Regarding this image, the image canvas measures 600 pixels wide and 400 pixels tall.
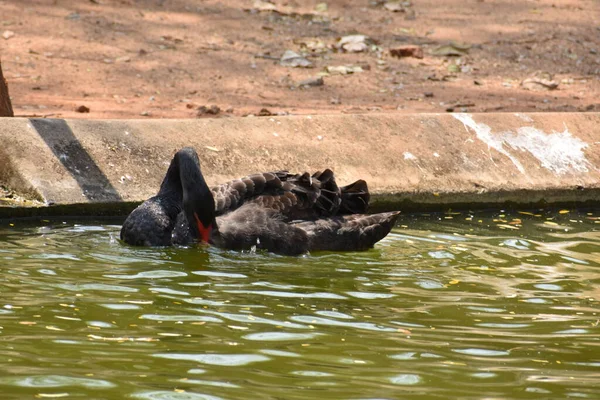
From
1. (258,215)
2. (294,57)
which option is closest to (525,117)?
(258,215)

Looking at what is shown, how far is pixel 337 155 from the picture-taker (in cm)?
854

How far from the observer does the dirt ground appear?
11.6 m

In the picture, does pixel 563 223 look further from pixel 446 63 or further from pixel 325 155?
pixel 446 63

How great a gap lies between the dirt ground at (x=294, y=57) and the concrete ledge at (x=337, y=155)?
81.7 inches

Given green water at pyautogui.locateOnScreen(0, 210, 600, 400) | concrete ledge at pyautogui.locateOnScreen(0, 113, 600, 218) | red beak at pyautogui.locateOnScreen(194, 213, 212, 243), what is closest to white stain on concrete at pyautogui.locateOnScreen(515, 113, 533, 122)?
concrete ledge at pyautogui.locateOnScreen(0, 113, 600, 218)

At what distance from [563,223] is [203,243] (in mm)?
3072

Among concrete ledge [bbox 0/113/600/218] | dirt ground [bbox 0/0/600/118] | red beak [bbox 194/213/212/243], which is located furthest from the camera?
dirt ground [bbox 0/0/600/118]

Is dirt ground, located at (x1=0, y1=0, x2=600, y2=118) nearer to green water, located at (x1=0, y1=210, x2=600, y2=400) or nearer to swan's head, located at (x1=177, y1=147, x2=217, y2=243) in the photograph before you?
swan's head, located at (x1=177, y1=147, x2=217, y2=243)

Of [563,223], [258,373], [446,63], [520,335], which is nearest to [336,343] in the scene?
[258,373]

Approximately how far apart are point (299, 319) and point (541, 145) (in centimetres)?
492

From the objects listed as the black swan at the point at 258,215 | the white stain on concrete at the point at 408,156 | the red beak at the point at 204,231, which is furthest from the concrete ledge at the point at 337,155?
the red beak at the point at 204,231

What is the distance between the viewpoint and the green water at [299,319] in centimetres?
385

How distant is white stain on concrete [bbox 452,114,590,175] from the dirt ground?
2.17 meters

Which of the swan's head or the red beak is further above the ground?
the swan's head
